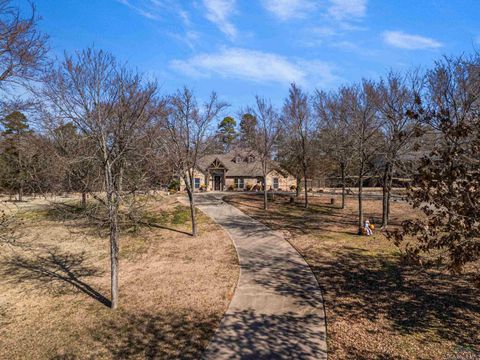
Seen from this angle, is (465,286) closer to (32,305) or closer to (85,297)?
(85,297)

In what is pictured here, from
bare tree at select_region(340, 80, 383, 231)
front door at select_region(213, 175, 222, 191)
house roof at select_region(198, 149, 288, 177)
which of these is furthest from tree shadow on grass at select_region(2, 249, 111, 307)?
front door at select_region(213, 175, 222, 191)

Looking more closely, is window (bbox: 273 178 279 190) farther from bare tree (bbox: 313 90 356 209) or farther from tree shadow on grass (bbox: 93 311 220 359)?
tree shadow on grass (bbox: 93 311 220 359)

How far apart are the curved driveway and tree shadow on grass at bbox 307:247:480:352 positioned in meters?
0.90

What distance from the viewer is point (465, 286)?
11.1 meters

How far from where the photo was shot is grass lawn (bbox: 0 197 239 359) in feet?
28.5

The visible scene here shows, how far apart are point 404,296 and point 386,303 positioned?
958 mm

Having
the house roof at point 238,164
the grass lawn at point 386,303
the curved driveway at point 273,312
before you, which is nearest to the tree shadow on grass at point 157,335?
the curved driveway at point 273,312

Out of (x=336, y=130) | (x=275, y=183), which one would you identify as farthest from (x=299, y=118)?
(x=275, y=183)

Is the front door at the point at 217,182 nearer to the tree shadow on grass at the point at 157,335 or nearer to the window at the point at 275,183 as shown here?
the window at the point at 275,183

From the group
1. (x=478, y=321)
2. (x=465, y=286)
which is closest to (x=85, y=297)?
(x=478, y=321)

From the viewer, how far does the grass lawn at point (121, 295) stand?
870 cm

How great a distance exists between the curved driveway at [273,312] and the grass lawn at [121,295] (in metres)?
0.59

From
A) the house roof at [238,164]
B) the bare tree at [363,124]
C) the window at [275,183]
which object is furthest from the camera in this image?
the window at [275,183]

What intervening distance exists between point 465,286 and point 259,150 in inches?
737
